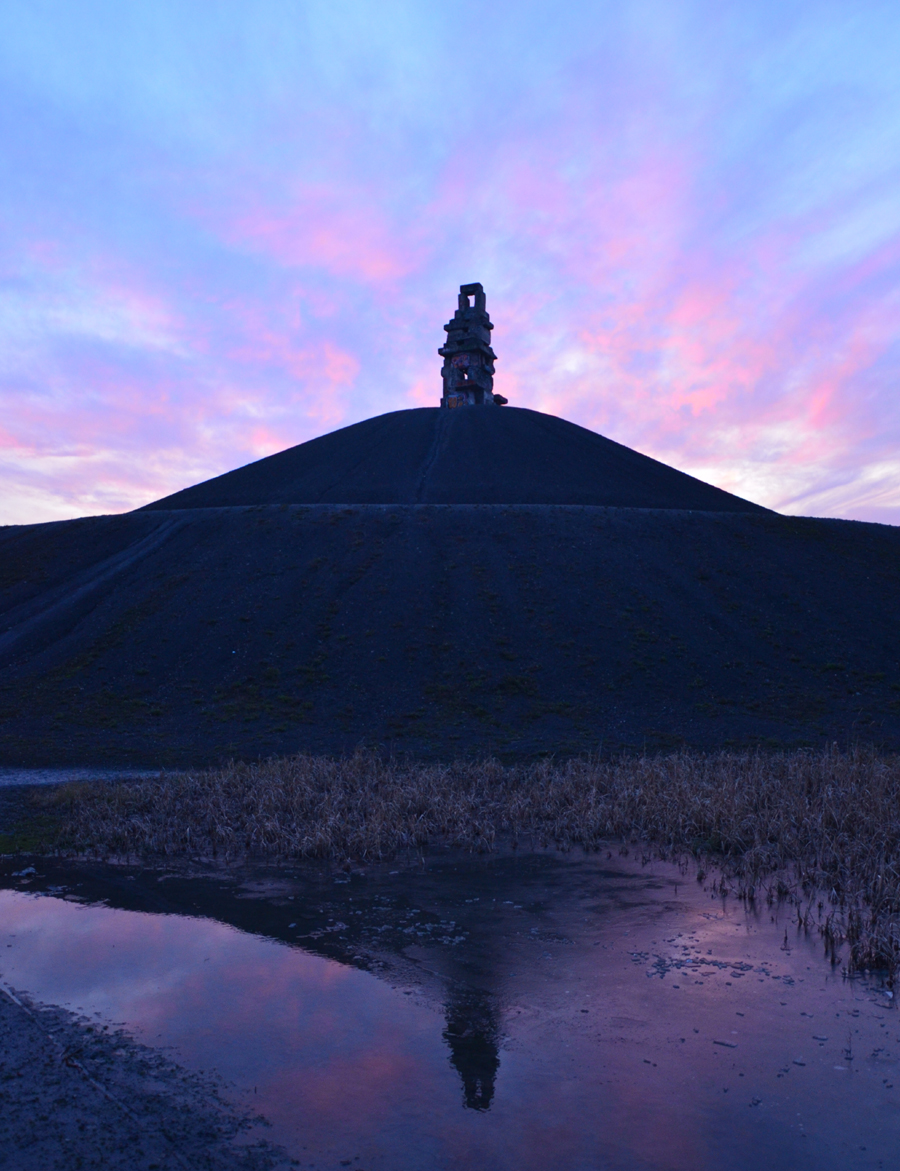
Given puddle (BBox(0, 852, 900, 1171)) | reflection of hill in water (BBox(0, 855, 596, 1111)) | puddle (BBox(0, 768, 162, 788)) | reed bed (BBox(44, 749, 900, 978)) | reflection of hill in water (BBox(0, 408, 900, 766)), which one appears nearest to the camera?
puddle (BBox(0, 852, 900, 1171))

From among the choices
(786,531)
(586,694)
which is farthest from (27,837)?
(786,531)

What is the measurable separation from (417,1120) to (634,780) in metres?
12.0

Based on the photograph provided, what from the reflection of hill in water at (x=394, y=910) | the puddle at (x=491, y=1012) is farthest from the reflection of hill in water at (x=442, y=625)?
the puddle at (x=491, y=1012)

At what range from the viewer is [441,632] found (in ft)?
127

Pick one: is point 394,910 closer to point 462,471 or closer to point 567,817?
point 567,817

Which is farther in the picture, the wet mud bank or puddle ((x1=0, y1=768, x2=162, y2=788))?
puddle ((x1=0, y1=768, x2=162, y2=788))

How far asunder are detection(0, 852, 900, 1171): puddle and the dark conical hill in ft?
153

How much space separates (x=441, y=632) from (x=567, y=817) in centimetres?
2327

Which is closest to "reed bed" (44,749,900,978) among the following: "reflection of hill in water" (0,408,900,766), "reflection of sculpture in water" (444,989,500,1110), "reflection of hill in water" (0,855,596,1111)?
"reflection of hill in water" (0,855,596,1111)

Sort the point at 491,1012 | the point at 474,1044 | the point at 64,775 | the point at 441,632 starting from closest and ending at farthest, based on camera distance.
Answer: the point at 474,1044 < the point at 491,1012 < the point at 64,775 < the point at 441,632

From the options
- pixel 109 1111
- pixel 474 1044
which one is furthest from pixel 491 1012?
pixel 109 1111

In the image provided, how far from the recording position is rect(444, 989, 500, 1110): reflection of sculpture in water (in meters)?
6.73

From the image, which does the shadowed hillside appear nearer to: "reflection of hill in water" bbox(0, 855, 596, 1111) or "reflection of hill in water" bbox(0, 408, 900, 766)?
"reflection of hill in water" bbox(0, 408, 900, 766)

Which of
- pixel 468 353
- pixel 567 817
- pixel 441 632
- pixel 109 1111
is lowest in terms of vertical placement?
pixel 109 1111
